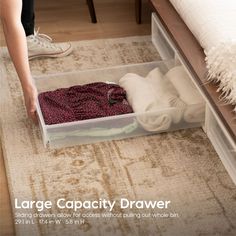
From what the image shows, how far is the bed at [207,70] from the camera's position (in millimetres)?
1981

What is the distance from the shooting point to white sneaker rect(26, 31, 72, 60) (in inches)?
111

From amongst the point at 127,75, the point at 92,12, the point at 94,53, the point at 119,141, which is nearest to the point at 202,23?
the point at 127,75

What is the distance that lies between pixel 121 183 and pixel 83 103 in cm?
45

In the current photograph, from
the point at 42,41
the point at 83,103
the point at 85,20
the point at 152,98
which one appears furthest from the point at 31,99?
the point at 85,20

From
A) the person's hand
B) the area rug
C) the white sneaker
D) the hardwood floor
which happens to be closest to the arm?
the person's hand

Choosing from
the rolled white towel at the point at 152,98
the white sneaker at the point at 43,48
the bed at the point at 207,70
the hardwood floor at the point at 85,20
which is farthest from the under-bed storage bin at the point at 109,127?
the hardwood floor at the point at 85,20

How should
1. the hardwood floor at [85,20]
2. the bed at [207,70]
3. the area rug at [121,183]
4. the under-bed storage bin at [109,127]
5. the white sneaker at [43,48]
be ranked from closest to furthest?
the area rug at [121,183] → the bed at [207,70] → the under-bed storage bin at [109,127] → the white sneaker at [43,48] → the hardwood floor at [85,20]

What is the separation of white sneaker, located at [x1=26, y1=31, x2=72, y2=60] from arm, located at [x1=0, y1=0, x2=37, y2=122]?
611 millimetres

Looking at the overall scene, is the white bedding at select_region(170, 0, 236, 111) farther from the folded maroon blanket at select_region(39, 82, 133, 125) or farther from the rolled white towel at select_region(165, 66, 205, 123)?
the folded maroon blanket at select_region(39, 82, 133, 125)

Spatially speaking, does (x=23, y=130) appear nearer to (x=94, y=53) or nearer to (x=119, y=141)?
(x=119, y=141)

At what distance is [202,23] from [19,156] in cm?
86

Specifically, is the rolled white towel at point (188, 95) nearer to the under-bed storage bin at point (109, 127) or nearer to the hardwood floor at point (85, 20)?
the under-bed storage bin at point (109, 127)

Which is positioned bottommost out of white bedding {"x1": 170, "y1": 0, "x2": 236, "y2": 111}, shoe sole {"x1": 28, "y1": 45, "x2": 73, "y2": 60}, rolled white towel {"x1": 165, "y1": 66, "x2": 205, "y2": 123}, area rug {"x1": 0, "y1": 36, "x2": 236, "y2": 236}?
shoe sole {"x1": 28, "y1": 45, "x2": 73, "y2": 60}

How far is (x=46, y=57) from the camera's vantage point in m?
2.85
